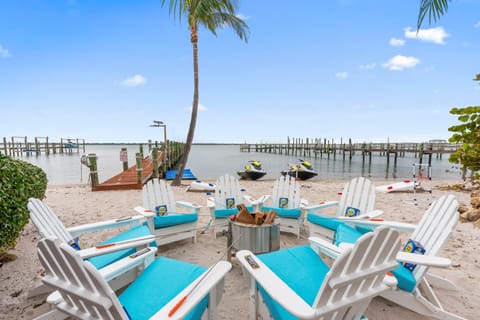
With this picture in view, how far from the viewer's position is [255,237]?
241cm

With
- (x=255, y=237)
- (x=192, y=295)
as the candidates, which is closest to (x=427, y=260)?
(x=255, y=237)

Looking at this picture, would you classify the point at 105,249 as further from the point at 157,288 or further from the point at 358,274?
the point at 358,274

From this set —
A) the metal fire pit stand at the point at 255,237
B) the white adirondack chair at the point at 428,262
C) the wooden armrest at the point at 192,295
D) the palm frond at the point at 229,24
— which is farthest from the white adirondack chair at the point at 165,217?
the palm frond at the point at 229,24

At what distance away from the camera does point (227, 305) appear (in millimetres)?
1976

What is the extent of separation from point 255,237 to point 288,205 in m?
1.50

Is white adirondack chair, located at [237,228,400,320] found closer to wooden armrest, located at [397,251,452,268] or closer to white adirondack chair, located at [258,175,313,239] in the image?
wooden armrest, located at [397,251,452,268]

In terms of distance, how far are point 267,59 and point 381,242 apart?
1198 centimetres

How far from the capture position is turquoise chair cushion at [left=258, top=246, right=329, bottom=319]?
1.43 m

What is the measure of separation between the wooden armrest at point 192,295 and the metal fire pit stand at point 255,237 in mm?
951

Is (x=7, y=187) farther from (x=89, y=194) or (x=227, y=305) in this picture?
(x=89, y=194)

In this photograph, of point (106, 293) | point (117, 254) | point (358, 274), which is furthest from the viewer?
point (117, 254)

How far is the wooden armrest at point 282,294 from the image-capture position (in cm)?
102

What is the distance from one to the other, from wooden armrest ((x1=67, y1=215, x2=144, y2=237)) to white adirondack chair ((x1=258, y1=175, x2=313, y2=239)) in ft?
5.77

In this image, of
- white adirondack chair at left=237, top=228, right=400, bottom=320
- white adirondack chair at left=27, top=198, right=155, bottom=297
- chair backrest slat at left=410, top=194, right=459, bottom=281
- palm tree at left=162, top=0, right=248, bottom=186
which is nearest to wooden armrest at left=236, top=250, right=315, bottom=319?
white adirondack chair at left=237, top=228, right=400, bottom=320
